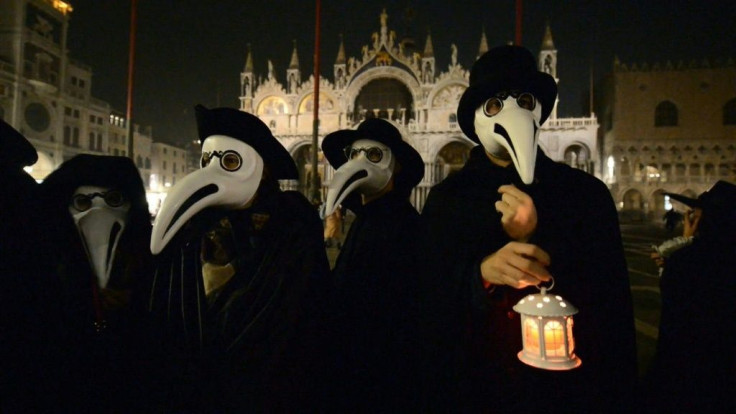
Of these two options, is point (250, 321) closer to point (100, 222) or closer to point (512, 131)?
point (100, 222)

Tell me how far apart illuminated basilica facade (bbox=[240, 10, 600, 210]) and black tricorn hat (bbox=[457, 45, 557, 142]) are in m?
30.3

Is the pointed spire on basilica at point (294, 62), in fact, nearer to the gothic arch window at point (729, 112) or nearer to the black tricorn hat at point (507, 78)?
the gothic arch window at point (729, 112)

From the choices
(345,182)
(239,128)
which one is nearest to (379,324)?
(345,182)

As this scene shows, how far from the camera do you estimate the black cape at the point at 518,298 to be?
1621 mm

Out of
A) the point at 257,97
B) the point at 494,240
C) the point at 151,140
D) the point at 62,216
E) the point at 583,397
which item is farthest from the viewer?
the point at 151,140

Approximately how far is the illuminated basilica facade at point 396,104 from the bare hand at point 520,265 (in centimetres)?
3075

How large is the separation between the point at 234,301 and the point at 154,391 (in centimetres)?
72

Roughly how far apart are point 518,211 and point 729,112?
43323mm

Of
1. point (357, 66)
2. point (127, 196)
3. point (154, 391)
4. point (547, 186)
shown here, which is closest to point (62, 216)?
point (127, 196)

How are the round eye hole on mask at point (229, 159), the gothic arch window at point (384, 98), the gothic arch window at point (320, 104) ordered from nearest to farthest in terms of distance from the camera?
the round eye hole on mask at point (229, 159)
the gothic arch window at point (384, 98)
the gothic arch window at point (320, 104)

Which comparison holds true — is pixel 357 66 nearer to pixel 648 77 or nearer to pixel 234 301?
pixel 648 77

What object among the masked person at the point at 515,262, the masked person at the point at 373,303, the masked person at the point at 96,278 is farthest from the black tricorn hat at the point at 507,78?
the masked person at the point at 96,278

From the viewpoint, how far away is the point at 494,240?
174 centimetres

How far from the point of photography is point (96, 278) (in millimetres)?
2045
